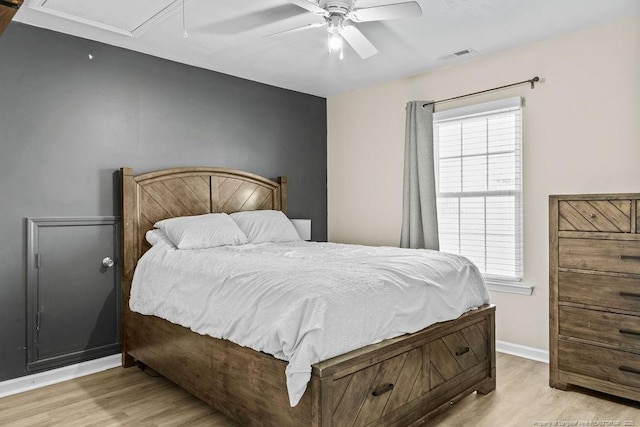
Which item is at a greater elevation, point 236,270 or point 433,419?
point 236,270

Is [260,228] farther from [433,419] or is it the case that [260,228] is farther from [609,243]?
[609,243]

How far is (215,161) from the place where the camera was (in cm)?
404

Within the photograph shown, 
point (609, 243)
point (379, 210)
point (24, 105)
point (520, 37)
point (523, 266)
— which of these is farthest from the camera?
point (379, 210)

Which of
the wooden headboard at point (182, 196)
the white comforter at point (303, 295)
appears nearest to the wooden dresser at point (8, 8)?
the white comforter at point (303, 295)

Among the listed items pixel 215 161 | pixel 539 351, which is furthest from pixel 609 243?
pixel 215 161

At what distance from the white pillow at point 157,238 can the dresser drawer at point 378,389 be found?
1929mm

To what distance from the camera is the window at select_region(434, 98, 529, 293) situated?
11.7ft

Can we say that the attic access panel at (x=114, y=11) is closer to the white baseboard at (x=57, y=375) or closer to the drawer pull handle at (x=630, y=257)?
the white baseboard at (x=57, y=375)

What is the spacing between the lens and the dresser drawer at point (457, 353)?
7.67 feet

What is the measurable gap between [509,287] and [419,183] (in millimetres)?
1190

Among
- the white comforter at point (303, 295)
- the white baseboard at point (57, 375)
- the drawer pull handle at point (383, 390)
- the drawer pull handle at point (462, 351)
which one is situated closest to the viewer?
the white comforter at point (303, 295)

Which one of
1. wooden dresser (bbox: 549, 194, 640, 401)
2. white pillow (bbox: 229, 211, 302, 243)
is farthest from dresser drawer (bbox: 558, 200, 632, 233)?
white pillow (bbox: 229, 211, 302, 243)

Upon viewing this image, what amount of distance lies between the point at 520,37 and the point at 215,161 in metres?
2.75

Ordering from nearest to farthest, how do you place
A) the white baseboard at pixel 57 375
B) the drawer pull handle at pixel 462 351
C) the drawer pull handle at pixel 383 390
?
the drawer pull handle at pixel 383 390, the drawer pull handle at pixel 462 351, the white baseboard at pixel 57 375
